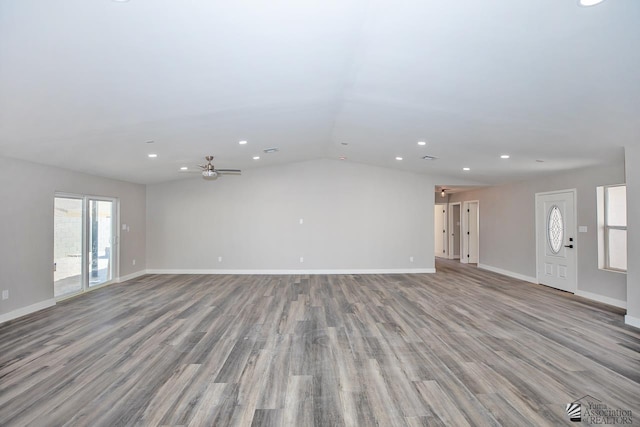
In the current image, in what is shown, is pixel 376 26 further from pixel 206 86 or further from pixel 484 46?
pixel 206 86

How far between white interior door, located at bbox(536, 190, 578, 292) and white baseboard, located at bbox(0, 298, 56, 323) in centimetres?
932

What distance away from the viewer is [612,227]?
560cm

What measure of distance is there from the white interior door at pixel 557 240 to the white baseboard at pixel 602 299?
0.59 feet

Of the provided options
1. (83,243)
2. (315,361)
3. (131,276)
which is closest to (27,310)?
(83,243)

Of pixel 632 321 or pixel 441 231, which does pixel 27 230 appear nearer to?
pixel 632 321

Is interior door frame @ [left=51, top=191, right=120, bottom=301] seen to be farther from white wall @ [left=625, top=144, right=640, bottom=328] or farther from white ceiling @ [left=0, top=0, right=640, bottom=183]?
white wall @ [left=625, top=144, right=640, bottom=328]

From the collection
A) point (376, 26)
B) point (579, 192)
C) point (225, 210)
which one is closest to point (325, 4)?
point (376, 26)

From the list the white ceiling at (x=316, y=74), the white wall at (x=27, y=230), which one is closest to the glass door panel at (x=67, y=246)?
the white wall at (x=27, y=230)

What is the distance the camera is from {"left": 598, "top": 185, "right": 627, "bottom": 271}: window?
5.44 meters

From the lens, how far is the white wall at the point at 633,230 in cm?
424

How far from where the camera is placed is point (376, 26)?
7.90ft

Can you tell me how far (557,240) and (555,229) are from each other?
232 millimetres

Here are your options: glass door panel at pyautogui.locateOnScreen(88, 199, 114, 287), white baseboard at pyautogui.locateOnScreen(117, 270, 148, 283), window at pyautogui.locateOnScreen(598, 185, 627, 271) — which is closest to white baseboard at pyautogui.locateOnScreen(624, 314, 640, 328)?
window at pyautogui.locateOnScreen(598, 185, 627, 271)

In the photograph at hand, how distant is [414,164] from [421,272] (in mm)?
2891
